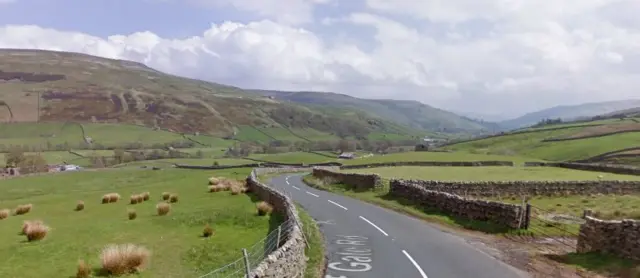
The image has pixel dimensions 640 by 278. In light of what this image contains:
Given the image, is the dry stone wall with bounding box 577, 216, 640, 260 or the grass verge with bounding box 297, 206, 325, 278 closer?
the grass verge with bounding box 297, 206, 325, 278

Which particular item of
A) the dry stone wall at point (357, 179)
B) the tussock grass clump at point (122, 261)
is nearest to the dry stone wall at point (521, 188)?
the dry stone wall at point (357, 179)

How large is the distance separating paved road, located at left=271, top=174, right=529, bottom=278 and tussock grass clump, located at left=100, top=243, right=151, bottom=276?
21.1 feet

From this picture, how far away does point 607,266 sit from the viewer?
843 inches

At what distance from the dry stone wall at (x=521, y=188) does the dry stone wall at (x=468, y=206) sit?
6.01 m

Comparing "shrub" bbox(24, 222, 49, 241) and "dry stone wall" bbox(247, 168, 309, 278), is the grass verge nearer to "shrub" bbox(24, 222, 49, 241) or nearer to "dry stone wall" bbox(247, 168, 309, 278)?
"dry stone wall" bbox(247, 168, 309, 278)

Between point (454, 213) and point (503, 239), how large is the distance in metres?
7.18

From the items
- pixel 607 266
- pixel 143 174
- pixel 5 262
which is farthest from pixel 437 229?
pixel 143 174

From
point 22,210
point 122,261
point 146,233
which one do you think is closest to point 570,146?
point 22,210

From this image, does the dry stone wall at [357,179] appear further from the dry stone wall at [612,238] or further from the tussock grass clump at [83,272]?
the tussock grass clump at [83,272]

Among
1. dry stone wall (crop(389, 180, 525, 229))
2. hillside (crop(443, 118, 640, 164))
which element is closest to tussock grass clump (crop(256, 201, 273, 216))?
dry stone wall (crop(389, 180, 525, 229))

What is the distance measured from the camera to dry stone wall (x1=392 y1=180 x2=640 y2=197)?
47.2m

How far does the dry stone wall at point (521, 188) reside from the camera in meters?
47.2

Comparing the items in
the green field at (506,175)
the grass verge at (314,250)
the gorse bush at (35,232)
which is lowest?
the gorse bush at (35,232)

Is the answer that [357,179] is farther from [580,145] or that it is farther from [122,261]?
[580,145]
